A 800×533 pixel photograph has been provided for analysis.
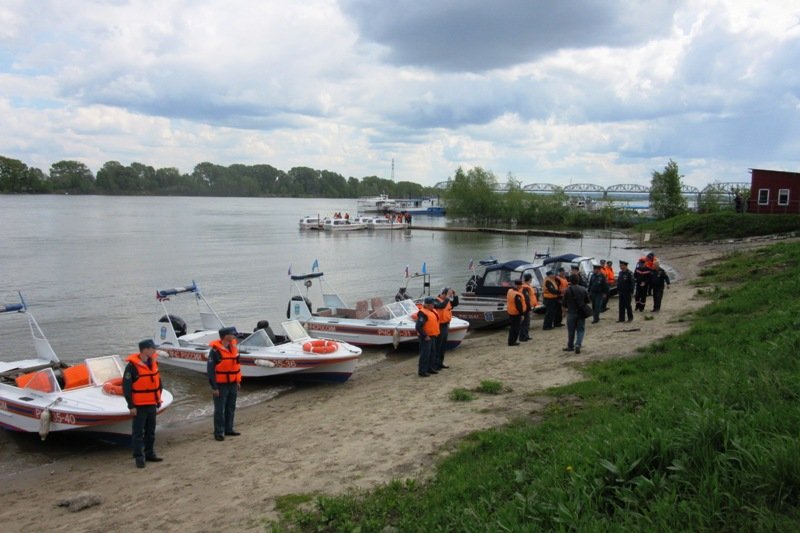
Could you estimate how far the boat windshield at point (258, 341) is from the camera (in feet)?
52.7

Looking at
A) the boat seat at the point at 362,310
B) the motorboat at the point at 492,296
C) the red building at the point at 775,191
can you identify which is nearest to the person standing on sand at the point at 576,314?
the motorboat at the point at 492,296

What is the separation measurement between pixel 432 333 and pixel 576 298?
3612 millimetres

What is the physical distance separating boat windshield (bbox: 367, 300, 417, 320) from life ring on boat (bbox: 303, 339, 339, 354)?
3.66 meters

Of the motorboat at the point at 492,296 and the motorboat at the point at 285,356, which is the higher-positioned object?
the motorboat at the point at 492,296

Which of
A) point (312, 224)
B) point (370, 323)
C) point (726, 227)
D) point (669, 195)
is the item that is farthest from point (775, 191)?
point (312, 224)

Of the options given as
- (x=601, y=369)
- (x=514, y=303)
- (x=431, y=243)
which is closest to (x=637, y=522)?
(x=601, y=369)

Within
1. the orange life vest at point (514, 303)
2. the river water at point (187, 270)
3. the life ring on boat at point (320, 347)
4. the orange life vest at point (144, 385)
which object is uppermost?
the orange life vest at point (514, 303)

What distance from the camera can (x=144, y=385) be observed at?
9961 millimetres

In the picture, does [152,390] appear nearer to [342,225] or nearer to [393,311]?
[393,311]

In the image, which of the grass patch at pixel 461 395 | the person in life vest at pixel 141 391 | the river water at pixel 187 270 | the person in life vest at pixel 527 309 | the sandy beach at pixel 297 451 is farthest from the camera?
the river water at pixel 187 270

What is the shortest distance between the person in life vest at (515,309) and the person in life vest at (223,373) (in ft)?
27.3

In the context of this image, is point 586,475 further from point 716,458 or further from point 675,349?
point 675,349

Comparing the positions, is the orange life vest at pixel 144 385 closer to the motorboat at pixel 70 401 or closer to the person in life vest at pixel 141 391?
the person in life vest at pixel 141 391

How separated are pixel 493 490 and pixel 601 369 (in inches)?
247
